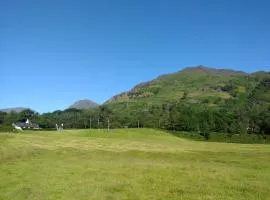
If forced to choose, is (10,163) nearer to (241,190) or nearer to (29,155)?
(29,155)

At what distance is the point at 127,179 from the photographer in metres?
33.0

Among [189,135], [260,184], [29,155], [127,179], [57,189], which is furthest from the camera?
[189,135]

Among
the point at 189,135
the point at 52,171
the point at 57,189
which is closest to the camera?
the point at 57,189

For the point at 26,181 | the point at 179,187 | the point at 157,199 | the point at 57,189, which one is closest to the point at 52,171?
the point at 26,181

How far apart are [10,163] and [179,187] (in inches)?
848

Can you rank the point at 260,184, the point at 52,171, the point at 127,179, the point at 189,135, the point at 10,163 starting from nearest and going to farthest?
the point at 260,184, the point at 127,179, the point at 52,171, the point at 10,163, the point at 189,135

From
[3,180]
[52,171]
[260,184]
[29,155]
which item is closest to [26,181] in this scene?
[3,180]

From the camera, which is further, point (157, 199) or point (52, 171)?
point (52, 171)

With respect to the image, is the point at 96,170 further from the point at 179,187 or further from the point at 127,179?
the point at 179,187

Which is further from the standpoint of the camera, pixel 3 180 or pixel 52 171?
pixel 52 171

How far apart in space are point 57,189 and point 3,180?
585 cm

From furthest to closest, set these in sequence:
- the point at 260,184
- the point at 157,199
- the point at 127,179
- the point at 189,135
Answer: the point at 189,135, the point at 127,179, the point at 260,184, the point at 157,199

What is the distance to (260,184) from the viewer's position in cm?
3086

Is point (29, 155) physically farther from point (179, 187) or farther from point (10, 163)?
point (179, 187)
